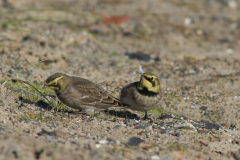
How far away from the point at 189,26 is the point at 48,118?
34.1 ft

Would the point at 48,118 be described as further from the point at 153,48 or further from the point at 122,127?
the point at 153,48

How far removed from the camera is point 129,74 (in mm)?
9258

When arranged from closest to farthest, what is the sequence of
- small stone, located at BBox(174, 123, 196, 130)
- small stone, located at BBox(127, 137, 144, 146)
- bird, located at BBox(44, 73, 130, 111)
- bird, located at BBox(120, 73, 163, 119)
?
1. small stone, located at BBox(127, 137, 144, 146)
2. small stone, located at BBox(174, 123, 196, 130)
3. bird, located at BBox(44, 73, 130, 111)
4. bird, located at BBox(120, 73, 163, 119)

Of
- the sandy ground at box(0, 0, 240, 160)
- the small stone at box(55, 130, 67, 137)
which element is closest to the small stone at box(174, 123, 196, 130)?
the sandy ground at box(0, 0, 240, 160)

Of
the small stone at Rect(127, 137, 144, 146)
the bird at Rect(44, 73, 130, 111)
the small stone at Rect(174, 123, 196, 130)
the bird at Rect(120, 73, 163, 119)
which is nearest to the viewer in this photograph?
the small stone at Rect(127, 137, 144, 146)

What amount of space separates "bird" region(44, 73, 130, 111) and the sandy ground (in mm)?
220

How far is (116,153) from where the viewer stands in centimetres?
430

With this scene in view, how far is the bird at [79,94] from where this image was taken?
6.06 meters

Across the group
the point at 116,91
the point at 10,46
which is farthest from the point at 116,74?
the point at 10,46

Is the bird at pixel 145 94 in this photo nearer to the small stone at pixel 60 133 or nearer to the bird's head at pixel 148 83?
the bird's head at pixel 148 83

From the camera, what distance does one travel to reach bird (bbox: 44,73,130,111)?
6062mm

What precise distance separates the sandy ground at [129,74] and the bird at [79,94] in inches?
8.7

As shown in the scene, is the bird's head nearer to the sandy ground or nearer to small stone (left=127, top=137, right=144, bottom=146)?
the sandy ground

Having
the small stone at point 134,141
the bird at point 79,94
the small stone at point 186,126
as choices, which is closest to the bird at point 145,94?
the bird at point 79,94
